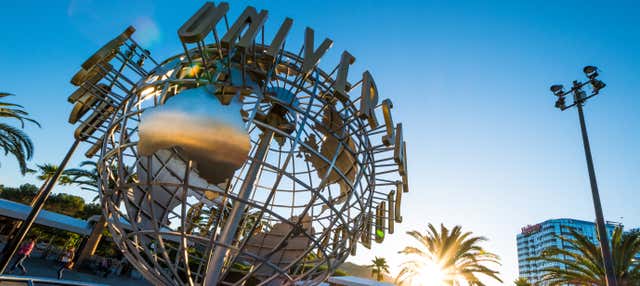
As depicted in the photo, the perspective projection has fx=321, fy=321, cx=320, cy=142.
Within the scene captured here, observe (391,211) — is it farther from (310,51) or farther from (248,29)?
(248,29)

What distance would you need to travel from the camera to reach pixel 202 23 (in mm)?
2871

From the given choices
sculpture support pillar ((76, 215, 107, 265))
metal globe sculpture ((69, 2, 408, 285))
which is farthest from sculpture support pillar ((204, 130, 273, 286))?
sculpture support pillar ((76, 215, 107, 265))

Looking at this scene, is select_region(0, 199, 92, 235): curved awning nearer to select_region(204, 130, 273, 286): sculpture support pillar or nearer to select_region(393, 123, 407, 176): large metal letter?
select_region(204, 130, 273, 286): sculpture support pillar

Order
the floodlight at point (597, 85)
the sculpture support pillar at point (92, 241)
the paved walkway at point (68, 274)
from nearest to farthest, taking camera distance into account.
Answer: the floodlight at point (597, 85) < the paved walkway at point (68, 274) < the sculpture support pillar at point (92, 241)

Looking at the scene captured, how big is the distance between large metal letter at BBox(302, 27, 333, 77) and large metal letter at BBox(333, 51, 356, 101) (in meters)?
0.24

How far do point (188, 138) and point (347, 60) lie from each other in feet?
6.57

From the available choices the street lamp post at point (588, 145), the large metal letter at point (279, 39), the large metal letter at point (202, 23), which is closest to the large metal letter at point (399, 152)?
the large metal letter at point (279, 39)

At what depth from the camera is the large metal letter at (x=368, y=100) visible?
131 inches

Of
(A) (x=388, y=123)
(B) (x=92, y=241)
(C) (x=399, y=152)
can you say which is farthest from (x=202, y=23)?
(B) (x=92, y=241)

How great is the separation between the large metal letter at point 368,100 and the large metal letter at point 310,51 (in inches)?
23.6

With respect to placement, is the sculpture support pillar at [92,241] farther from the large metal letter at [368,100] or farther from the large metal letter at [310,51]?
the large metal letter at [368,100]

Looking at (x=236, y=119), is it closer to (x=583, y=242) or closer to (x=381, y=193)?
(x=381, y=193)

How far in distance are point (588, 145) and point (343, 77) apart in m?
9.83

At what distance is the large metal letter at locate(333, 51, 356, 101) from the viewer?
3096 mm
